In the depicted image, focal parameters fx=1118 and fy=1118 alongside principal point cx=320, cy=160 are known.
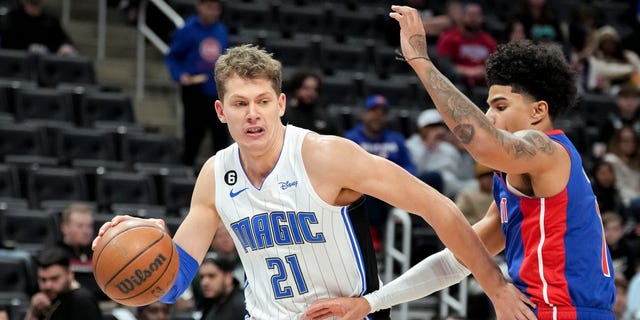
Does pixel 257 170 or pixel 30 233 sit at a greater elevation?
pixel 257 170

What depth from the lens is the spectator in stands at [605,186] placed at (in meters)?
11.5

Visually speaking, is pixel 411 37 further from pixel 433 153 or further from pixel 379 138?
pixel 433 153

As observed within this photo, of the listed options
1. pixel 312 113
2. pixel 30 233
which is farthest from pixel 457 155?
pixel 30 233

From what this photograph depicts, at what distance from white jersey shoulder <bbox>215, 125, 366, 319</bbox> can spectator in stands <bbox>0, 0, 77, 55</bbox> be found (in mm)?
7545

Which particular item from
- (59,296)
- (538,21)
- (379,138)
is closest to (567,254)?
(59,296)

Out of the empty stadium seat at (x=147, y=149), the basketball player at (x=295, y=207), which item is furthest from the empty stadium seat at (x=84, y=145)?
the basketball player at (x=295, y=207)

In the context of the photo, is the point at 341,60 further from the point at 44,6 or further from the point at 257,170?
the point at 257,170

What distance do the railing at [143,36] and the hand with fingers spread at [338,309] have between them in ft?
26.2

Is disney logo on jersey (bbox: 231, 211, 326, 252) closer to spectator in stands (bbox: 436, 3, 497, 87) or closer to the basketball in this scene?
the basketball

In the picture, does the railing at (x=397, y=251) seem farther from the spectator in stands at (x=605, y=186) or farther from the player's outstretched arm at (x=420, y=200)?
the player's outstretched arm at (x=420, y=200)

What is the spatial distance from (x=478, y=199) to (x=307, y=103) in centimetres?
179

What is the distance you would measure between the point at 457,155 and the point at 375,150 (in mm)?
1509

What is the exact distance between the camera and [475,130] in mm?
4215

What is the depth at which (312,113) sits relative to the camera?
10.2 m
